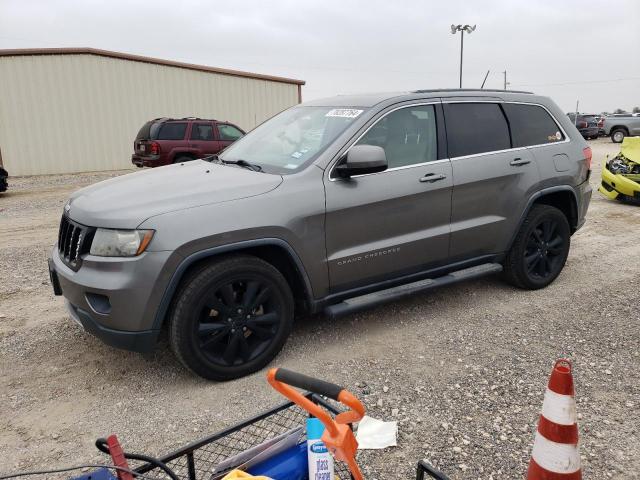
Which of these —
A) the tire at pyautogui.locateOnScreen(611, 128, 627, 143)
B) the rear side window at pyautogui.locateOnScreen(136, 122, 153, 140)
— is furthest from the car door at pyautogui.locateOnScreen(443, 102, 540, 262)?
the tire at pyautogui.locateOnScreen(611, 128, 627, 143)

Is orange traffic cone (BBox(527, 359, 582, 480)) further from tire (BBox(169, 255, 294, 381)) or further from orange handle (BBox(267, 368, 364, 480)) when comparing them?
tire (BBox(169, 255, 294, 381))

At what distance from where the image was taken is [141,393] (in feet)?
10.3

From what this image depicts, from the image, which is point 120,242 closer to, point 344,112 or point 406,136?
point 344,112

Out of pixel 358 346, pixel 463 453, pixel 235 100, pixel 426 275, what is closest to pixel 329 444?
pixel 463 453

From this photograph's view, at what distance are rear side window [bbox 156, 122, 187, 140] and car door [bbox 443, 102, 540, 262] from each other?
10987 millimetres

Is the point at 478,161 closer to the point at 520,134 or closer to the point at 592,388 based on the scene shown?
the point at 520,134

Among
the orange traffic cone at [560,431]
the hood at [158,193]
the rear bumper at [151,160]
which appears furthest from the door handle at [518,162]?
the rear bumper at [151,160]

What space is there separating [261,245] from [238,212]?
0.25m

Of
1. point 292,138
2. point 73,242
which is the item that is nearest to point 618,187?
point 292,138

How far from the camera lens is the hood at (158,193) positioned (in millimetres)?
2945

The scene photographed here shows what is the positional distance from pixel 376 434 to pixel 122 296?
1572 mm

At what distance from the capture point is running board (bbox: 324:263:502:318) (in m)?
3.51

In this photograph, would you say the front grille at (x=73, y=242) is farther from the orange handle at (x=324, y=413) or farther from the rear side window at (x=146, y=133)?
the rear side window at (x=146, y=133)

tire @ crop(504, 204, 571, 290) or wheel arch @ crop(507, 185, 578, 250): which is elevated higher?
wheel arch @ crop(507, 185, 578, 250)
